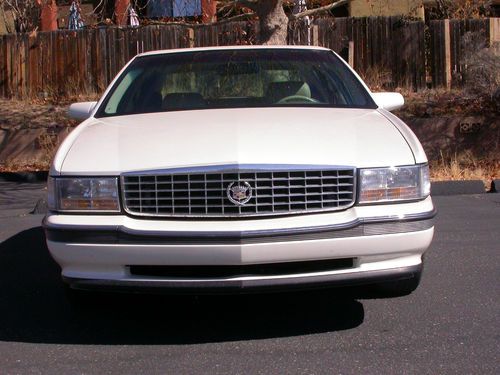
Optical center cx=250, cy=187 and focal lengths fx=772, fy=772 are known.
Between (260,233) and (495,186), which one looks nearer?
(260,233)

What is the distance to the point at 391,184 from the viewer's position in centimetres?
421

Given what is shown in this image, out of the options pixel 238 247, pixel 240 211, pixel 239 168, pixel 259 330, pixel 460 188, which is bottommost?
pixel 259 330

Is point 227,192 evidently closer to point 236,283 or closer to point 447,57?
point 236,283

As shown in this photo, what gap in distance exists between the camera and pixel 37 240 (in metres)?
7.29

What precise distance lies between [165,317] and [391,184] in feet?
5.58

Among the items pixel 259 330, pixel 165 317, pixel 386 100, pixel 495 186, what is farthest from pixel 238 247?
pixel 495 186

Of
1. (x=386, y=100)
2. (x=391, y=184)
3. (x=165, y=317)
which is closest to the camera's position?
(x=391, y=184)

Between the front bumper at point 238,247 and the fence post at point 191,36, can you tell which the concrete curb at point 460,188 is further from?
the fence post at point 191,36

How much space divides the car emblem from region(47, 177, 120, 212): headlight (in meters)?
0.62

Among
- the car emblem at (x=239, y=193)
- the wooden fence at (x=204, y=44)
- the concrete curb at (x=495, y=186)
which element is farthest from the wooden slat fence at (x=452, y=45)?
the car emblem at (x=239, y=193)

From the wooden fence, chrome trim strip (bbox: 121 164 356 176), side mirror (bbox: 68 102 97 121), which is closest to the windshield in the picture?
side mirror (bbox: 68 102 97 121)

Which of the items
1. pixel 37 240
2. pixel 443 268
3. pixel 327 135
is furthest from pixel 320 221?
pixel 37 240

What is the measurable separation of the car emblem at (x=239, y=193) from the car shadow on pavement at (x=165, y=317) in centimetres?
89

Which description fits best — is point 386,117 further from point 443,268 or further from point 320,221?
point 443,268
